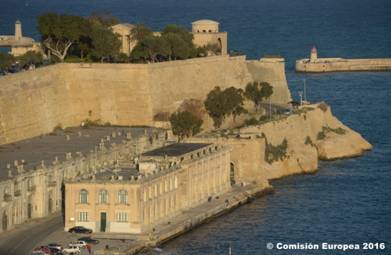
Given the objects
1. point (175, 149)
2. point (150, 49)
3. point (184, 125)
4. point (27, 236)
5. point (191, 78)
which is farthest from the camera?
point (150, 49)

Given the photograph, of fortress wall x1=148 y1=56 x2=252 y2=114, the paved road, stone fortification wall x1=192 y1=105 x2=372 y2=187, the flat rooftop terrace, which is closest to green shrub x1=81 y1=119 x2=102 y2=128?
the flat rooftop terrace

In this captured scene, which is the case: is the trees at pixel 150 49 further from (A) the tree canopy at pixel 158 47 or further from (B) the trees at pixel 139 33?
(B) the trees at pixel 139 33

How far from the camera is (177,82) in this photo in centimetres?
8362

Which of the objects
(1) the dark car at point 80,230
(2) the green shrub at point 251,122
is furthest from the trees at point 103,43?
(1) the dark car at point 80,230

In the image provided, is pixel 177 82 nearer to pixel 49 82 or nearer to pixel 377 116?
pixel 49 82

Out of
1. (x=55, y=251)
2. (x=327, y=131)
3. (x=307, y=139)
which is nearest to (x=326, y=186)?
(x=307, y=139)

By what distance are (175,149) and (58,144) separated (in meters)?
4.89

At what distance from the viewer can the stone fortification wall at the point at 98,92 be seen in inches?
2987

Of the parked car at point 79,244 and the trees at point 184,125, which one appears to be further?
the trees at point 184,125

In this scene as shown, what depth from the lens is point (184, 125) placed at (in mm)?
78312

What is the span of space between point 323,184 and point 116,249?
16423 mm

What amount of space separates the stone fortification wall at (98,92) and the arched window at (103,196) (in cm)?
1088

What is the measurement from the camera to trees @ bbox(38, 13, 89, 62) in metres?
84.0

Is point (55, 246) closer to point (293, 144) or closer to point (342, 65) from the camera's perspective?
point (293, 144)
